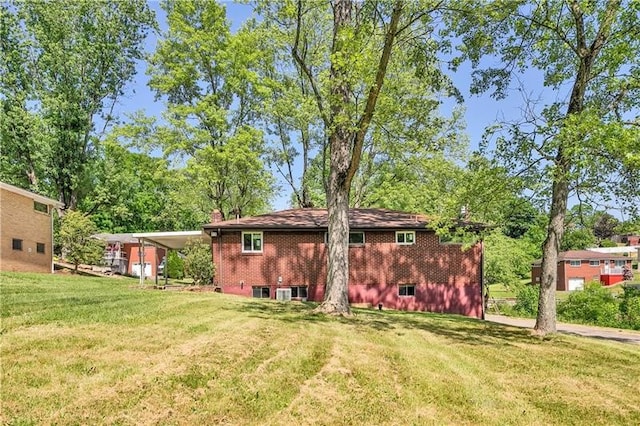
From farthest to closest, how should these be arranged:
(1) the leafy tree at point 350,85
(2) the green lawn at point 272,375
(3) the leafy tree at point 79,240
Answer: (3) the leafy tree at point 79,240 < (1) the leafy tree at point 350,85 < (2) the green lawn at point 272,375

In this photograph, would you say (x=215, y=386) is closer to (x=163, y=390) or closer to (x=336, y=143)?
(x=163, y=390)

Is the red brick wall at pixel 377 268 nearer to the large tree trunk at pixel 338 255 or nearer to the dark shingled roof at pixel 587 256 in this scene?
the large tree trunk at pixel 338 255

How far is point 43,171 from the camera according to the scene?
32.0 meters

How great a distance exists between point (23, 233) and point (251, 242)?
13.1 meters

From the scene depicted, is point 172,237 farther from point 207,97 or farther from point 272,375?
point 272,375

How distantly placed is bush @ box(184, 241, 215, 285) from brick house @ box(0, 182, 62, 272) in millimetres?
9402

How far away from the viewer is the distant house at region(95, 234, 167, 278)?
121ft

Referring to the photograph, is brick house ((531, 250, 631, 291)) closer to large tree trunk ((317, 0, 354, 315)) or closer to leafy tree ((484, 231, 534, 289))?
leafy tree ((484, 231, 534, 289))

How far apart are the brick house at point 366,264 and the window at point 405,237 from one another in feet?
0.17

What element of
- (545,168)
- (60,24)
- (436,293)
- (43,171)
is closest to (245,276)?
(436,293)

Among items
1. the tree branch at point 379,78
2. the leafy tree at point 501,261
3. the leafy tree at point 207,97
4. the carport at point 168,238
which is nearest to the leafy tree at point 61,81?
the leafy tree at point 207,97

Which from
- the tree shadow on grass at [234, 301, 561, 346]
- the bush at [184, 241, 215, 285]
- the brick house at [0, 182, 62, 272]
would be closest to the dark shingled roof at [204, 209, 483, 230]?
the bush at [184, 241, 215, 285]

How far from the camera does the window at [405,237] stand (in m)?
22.9

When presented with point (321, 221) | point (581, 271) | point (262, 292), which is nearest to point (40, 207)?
point (262, 292)
